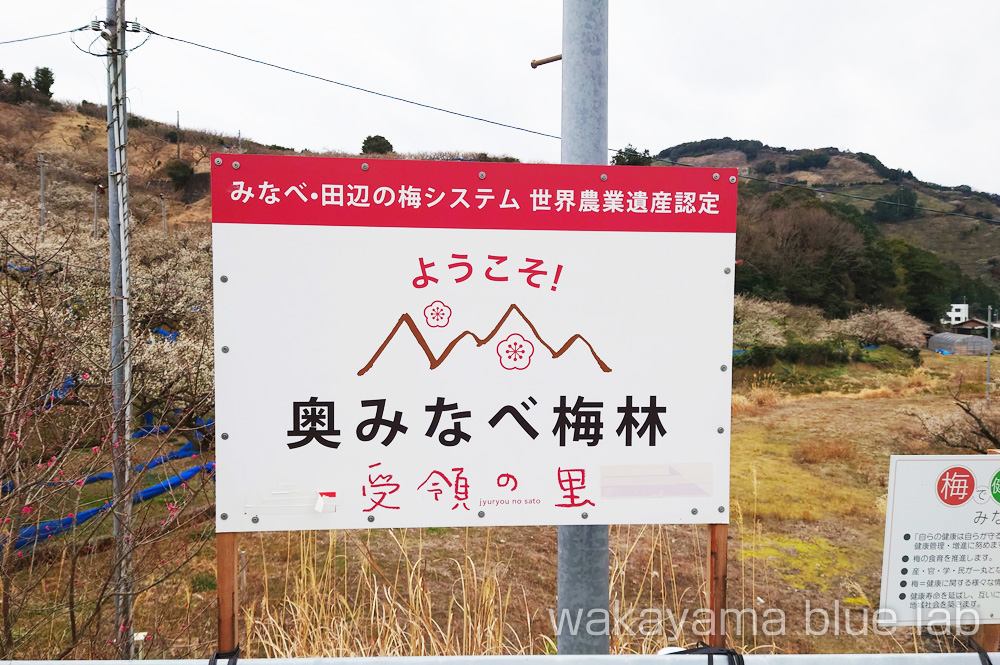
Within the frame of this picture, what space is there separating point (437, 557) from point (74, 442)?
3478 millimetres

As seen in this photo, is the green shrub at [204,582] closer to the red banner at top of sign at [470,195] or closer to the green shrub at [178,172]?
the red banner at top of sign at [470,195]

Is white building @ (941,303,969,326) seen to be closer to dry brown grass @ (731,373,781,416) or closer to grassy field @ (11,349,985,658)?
dry brown grass @ (731,373,781,416)

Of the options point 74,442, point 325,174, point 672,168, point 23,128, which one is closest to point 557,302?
point 672,168

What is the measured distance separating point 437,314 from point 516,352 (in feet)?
0.76

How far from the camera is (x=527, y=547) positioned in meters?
5.65

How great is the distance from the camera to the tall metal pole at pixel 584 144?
159 centimetres

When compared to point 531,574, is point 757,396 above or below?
above

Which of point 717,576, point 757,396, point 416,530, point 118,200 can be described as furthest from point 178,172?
point 717,576

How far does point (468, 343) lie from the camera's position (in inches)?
57.7

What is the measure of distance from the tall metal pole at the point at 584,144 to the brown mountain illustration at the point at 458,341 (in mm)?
505

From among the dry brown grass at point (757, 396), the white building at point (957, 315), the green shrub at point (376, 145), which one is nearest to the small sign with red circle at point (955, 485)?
the dry brown grass at point (757, 396)

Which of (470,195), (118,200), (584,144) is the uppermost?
(118,200)

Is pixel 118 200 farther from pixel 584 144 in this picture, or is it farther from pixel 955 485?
pixel 955 485

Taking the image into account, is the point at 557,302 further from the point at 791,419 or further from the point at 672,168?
the point at 791,419
